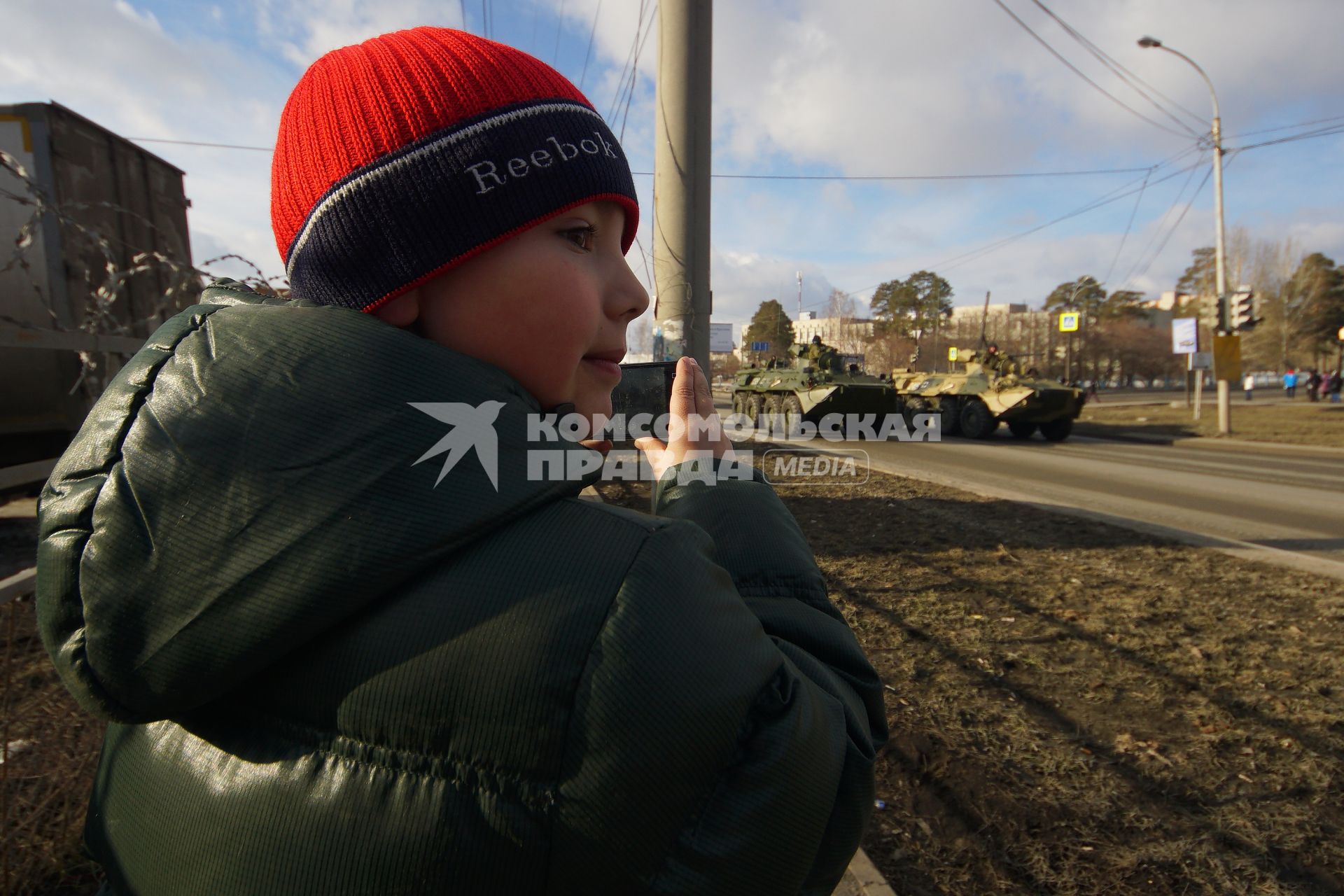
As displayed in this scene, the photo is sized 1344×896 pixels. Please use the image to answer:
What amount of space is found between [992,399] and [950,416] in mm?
1535

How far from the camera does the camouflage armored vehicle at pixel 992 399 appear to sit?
15836mm

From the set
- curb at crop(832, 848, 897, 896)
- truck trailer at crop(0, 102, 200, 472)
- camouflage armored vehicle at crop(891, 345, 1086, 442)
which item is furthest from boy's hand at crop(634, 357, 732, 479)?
camouflage armored vehicle at crop(891, 345, 1086, 442)

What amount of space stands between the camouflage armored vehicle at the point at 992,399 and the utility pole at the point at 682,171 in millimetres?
13847

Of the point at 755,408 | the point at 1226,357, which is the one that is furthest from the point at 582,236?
the point at 1226,357

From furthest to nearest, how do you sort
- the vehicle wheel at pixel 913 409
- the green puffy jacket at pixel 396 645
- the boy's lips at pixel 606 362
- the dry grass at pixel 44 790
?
1. the vehicle wheel at pixel 913 409
2. the dry grass at pixel 44 790
3. the boy's lips at pixel 606 362
4. the green puffy jacket at pixel 396 645

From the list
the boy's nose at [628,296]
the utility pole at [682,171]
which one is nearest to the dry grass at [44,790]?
the boy's nose at [628,296]

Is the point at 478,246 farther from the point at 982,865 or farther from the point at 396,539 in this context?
the point at 982,865

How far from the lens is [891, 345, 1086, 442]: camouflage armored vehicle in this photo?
52.0ft

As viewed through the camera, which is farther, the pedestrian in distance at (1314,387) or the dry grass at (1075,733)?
the pedestrian in distance at (1314,387)

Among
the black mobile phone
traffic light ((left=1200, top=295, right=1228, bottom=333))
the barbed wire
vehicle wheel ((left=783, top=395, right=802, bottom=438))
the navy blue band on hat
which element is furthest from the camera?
vehicle wheel ((left=783, top=395, right=802, bottom=438))

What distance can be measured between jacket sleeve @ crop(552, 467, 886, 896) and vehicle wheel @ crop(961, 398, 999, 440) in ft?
57.2

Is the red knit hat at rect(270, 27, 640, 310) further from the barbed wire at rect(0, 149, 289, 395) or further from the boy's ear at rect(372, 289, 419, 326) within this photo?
the barbed wire at rect(0, 149, 289, 395)

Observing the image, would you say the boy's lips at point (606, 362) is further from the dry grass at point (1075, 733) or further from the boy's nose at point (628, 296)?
the dry grass at point (1075, 733)

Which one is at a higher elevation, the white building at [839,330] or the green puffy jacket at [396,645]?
the white building at [839,330]
